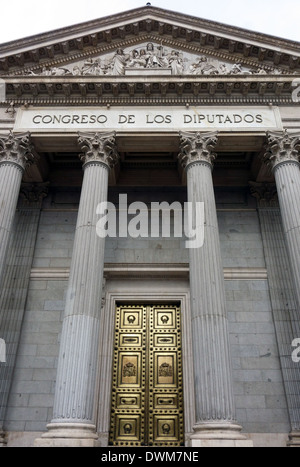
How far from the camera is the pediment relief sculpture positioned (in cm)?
1498

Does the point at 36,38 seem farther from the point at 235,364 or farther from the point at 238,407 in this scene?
the point at 238,407

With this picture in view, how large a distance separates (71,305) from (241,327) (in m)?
6.23

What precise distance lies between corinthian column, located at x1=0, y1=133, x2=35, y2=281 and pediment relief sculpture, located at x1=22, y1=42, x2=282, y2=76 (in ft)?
10.8

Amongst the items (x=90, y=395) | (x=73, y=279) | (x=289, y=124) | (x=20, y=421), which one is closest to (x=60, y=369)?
(x=90, y=395)

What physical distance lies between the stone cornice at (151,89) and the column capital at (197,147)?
1605 mm

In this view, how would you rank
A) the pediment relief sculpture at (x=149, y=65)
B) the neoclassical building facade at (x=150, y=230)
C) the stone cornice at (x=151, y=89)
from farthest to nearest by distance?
the pediment relief sculpture at (x=149, y=65) → the stone cornice at (x=151, y=89) → the neoclassical building facade at (x=150, y=230)

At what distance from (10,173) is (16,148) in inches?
38.6

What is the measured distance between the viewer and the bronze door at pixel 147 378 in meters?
12.3

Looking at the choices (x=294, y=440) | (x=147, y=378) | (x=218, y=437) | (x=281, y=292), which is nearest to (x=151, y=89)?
(x=281, y=292)

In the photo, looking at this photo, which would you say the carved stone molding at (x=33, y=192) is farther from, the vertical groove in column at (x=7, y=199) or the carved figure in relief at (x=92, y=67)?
the carved figure in relief at (x=92, y=67)

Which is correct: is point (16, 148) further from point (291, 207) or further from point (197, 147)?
point (291, 207)

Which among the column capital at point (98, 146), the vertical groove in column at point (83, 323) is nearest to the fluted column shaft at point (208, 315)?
the column capital at point (98, 146)

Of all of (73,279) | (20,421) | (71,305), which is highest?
(73,279)

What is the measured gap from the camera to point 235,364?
13.0m
